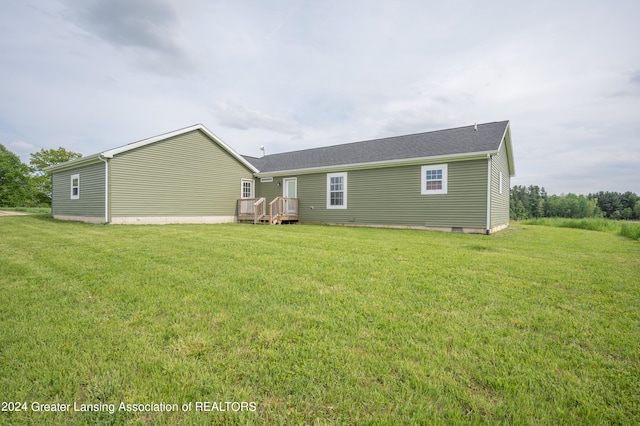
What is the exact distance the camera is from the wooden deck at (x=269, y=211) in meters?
14.7

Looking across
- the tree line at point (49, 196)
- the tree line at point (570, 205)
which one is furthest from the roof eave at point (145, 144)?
the tree line at point (570, 205)

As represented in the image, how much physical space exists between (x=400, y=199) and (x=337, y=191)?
3.43m

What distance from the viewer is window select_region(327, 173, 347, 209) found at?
14289mm

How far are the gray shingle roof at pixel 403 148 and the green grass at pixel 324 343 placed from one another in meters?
7.99

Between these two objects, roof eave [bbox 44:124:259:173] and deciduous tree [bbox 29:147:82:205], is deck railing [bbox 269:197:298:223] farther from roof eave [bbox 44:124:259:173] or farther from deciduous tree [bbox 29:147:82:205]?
deciduous tree [bbox 29:147:82:205]

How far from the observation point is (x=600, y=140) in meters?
19.2

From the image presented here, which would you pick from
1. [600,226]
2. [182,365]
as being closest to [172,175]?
[182,365]

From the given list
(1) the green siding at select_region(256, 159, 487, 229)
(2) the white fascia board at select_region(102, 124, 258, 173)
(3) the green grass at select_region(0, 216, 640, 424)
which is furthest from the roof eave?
(3) the green grass at select_region(0, 216, 640, 424)

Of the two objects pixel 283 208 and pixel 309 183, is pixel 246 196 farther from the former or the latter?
pixel 309 183

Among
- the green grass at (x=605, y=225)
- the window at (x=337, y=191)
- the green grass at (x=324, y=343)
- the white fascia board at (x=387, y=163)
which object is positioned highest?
the white fascia board at (x=387, y=163)

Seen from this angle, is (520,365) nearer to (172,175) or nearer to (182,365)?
(182,365)

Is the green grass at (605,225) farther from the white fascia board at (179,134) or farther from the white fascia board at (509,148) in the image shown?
the white fascia board at (179,134)

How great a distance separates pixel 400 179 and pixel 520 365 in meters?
11.2

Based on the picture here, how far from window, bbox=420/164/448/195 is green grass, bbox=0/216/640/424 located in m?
7.36
